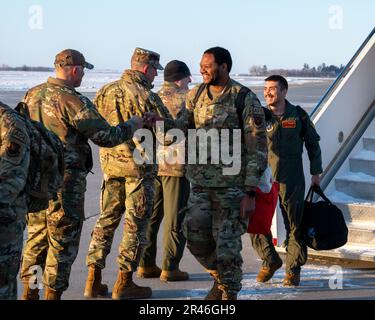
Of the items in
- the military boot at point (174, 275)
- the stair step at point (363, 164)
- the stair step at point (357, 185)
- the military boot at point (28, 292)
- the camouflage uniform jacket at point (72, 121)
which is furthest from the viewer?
the stair step at point (363, 164)

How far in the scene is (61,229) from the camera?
208 inches

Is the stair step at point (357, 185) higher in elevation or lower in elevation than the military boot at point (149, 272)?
higher

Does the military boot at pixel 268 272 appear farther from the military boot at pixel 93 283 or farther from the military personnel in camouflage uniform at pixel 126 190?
the military boot at pixel 93 283

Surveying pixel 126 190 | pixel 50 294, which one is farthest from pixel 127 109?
pixel 50 294

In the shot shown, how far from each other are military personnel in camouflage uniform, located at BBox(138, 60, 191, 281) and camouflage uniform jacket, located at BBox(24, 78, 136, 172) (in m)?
1.33

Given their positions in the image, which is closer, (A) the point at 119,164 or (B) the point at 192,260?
(A) the point at 119,164

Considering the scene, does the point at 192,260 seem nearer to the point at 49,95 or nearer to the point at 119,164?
the point at 119,164

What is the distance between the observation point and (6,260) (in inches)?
150

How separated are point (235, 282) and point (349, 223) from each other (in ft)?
7.76

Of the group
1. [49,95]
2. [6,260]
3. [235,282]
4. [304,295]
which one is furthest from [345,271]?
[6,260]

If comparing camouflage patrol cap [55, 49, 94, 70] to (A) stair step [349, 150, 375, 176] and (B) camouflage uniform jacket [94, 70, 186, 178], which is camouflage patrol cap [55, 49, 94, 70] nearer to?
(B) camouflage uniform jacket [94, 70, 186, 178]

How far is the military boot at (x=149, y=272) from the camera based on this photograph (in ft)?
21.9

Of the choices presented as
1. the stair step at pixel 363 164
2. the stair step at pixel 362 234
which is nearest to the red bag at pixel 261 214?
the stair step at pixel 362 234

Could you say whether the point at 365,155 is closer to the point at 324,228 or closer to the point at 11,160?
the point at 324,228
